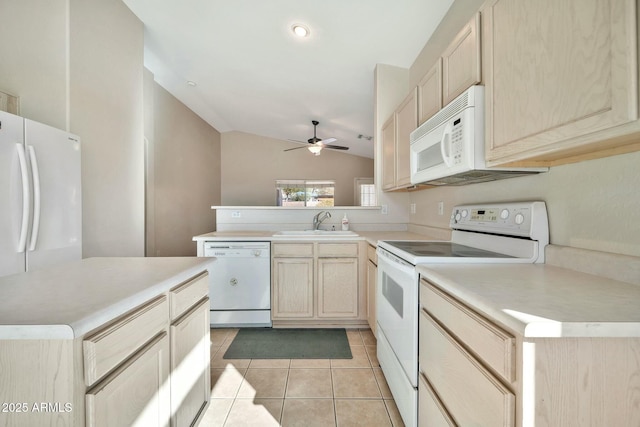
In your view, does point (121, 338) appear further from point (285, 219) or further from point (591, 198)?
point (285, 219)

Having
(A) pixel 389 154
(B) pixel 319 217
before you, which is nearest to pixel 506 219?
(A) pixel 389 154

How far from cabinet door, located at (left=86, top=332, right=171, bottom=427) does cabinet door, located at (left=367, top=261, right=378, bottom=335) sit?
1588 millimetres

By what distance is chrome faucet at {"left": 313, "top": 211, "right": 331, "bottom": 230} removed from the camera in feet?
9.81

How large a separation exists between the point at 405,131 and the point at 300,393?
1990 mm

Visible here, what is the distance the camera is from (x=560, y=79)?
813 mm

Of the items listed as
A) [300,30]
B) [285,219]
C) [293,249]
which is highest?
[300,30]

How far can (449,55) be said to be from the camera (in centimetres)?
148

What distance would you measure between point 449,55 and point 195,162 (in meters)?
5.12

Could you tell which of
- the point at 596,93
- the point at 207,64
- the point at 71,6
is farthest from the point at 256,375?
the point at 207,64

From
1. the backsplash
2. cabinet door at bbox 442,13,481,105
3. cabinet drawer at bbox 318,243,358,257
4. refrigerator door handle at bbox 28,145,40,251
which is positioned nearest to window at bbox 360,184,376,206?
the backsplash

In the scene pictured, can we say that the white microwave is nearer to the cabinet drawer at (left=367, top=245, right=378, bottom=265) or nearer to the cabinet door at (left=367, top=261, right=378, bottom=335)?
the cabinet drawer at (left=367, top=245, right=378, bottom=265)

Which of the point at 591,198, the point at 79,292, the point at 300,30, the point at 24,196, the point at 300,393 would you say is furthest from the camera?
the point at 300,30

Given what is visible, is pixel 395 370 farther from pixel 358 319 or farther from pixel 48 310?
pixel 48 310

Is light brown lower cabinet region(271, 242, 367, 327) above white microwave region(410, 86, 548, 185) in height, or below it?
below
